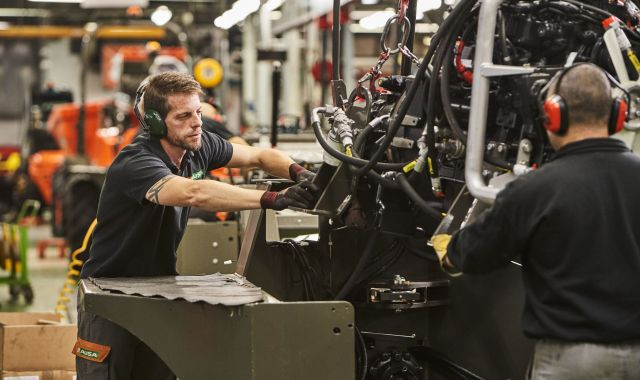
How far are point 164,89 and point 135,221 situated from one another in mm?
494

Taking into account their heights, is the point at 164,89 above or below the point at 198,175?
above

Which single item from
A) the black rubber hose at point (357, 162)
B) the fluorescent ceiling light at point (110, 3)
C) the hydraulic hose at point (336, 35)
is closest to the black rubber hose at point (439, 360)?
the black rubber hose at point (357, 162)

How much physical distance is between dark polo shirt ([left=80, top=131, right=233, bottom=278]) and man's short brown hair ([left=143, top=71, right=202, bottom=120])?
14 centimetres

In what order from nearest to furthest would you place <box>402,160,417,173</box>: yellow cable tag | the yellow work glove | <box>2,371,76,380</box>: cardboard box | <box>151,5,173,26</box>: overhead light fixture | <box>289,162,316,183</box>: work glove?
the yellow work glove, <box>402,160,417,173</box>: yellow cable tag, <box>289,162,316,183</box>: work glove, <box>2,371,76,380</box>: cardboard box, <box>151,5,173,26</box>: overhead light fixture

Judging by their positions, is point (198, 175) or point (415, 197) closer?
point (415, 197)

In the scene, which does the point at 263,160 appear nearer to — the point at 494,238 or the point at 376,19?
the point at 494,238

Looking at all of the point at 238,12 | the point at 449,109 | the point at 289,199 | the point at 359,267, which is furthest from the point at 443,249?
the point at 238,12

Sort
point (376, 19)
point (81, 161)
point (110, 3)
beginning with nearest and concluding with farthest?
point (81, 161) → point (110, 3) → point (376, 19)

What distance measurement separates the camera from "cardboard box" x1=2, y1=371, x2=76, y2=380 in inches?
188

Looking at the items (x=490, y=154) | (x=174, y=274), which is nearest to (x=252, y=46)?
(x=174, y=274)

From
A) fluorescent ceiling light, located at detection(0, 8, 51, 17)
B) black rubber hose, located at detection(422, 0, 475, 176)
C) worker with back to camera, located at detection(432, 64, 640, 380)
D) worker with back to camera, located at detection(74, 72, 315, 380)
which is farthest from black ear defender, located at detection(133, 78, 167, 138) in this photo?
fluorescent ceiling light, located at detection(0, 8, 51, 17)

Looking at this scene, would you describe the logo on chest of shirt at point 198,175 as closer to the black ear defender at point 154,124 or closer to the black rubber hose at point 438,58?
the black ear defender at point 154,124

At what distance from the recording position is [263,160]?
4168mm

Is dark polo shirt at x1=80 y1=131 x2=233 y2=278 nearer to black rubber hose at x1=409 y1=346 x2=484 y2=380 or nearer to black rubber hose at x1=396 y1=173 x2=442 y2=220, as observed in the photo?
black rubber hose at x1=396 y1=173 x2=442 y2=220
